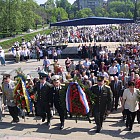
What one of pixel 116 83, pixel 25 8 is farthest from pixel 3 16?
pixel 116 83

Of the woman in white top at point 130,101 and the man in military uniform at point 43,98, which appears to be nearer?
the woman in white top at point 130,101

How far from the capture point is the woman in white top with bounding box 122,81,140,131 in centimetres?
826

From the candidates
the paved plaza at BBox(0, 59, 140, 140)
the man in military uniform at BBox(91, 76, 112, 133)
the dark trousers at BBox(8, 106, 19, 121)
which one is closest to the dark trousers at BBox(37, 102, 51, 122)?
the paved plaza at BBox(0, 59, 140, 140)

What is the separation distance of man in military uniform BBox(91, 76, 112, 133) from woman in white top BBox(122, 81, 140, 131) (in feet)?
1.43

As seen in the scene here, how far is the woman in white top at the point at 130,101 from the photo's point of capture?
826 centimetres

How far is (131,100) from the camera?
8.30 metres

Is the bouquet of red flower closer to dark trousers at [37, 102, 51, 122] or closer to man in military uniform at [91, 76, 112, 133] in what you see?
dark trousers at [37, 102, 51, 122]

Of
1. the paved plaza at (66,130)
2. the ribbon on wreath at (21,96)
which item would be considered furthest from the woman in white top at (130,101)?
the ribbon on wreath at (21,96)

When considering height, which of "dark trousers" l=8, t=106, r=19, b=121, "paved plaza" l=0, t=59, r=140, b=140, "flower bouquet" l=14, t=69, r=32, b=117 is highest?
"flower bouquet" l=14, t=69, r=32, b=117

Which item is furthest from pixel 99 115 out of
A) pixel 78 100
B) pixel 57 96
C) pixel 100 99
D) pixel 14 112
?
pixel 14 112

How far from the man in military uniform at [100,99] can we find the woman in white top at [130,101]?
436 millimetres

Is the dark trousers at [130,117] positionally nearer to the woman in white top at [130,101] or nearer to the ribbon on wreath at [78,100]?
the woman in white top at [130,101]

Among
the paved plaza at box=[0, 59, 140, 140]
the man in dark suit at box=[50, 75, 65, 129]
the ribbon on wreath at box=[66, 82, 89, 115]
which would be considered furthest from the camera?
the man in dark suit at box=[50, 75, 65, 129]

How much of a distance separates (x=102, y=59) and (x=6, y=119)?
360 inches
